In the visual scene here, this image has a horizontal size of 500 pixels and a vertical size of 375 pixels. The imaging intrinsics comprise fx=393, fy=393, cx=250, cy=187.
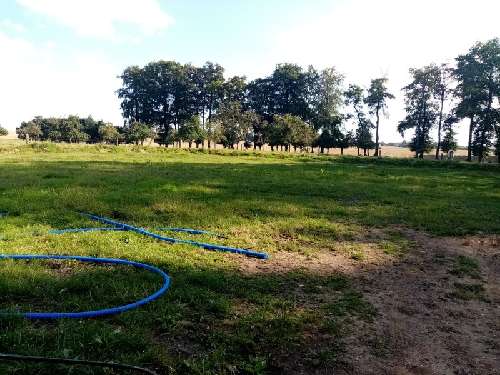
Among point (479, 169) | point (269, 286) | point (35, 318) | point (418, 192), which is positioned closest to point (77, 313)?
point (35, 318)

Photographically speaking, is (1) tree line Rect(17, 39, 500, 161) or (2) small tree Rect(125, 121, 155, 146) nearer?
(1) tree line Rect(17, 39, 500, 161)

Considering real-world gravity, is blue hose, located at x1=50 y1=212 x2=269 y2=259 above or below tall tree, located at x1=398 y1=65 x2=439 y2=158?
below

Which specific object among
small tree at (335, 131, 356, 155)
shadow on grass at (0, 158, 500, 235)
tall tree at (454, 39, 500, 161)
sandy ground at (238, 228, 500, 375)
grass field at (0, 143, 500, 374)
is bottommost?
sandy ground at (238, 228, 500, 375)

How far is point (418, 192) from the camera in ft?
55.1

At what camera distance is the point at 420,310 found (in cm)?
521

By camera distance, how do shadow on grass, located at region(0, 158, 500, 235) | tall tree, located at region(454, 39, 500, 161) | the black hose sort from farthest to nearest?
1. tall tree, located at region(454, 39, 500, 161)
2. shadow on grass, located at region(0, 158, 500, 235)
3. the black hose

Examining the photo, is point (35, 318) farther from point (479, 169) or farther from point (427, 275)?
point (479, 169)

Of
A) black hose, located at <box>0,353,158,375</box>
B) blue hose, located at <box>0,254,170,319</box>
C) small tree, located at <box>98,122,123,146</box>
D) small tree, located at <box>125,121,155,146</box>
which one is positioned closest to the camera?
black hose, located at <box>0,353,158,375</box>

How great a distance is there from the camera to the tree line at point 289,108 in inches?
2164

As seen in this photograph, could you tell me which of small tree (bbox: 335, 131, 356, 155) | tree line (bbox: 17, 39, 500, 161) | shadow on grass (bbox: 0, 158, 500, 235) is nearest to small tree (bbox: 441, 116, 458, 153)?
tree line (bbox: 17, 39, 500, 161)

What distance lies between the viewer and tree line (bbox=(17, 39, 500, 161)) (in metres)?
55.0

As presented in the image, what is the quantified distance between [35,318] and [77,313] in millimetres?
441

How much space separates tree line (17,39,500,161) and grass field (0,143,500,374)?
49.7 m

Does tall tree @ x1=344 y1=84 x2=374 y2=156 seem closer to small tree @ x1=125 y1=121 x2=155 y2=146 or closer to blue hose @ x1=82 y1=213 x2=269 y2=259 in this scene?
small tree @ x1=125 y1=121 x2=155 y2=146
